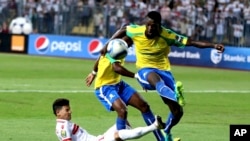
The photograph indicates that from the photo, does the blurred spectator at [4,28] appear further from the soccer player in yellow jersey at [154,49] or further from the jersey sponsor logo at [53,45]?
the soccer player in yellow jersey at [154,49]

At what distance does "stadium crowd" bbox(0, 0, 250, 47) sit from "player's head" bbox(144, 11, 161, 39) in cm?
2198

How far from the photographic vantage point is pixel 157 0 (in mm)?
42156

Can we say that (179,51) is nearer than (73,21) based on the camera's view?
Yes

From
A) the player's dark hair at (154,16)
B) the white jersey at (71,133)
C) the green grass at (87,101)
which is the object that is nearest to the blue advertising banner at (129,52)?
the green grass at (87,101)

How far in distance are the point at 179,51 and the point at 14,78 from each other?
1083 centimetres

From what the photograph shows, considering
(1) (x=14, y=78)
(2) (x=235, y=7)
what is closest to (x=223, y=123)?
(1) (x=14, y=78)

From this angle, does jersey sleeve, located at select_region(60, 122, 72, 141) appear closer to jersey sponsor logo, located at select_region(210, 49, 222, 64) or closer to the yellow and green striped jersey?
the yellow and green striped jersey

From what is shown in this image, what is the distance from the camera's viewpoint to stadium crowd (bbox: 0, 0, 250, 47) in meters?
37.5

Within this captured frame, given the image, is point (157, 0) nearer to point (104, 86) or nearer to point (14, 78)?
point (14, 78)

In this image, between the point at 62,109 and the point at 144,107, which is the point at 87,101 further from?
the point at 62,109

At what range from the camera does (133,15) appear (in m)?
40.9

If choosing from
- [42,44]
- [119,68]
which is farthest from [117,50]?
[42,44]

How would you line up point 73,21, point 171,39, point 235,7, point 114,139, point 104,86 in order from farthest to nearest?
1. point 73,21
2. point 235,7
3. point 171,39
4. point 104,86
5. point 114,139

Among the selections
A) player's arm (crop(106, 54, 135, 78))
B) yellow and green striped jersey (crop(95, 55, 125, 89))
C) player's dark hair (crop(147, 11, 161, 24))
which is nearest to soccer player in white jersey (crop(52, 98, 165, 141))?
player's arm (crop(106, 54, 135, 78))
